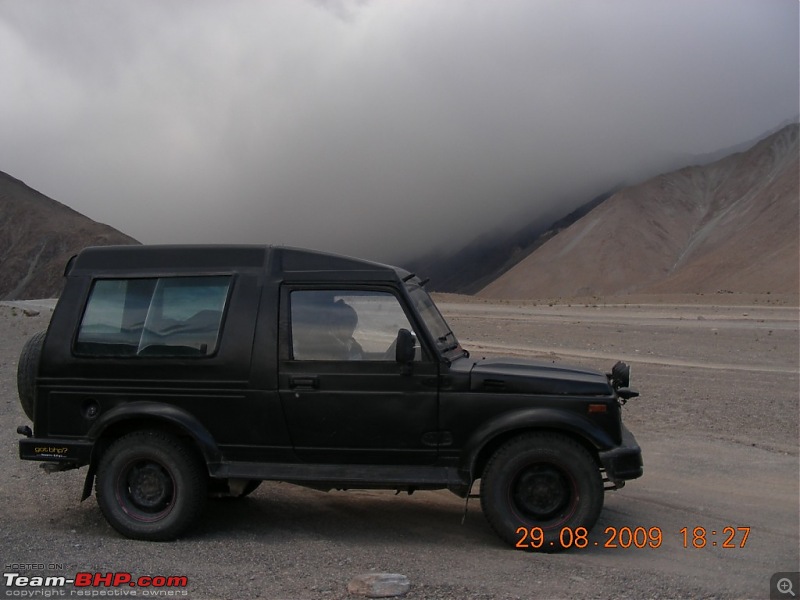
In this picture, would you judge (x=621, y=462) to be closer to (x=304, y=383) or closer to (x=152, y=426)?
(x=304, y=383)

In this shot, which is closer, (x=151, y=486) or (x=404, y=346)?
(x=404, y=346)

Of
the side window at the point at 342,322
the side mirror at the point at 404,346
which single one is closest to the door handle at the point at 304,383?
the side window at the point at 342,322

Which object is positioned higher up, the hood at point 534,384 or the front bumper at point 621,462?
the hood at point 534,384

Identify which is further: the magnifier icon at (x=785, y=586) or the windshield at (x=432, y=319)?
the windshield at (x=432, y=319)

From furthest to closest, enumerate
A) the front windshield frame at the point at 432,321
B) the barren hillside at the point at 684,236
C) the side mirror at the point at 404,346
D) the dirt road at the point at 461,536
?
the barren hillside at the point at 684,236 < the front windshield frame at the point at 432,321 < the side mirror at the point at 404,346 < the dirt road at the point at 461,536

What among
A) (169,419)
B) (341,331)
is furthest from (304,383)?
(169,419)

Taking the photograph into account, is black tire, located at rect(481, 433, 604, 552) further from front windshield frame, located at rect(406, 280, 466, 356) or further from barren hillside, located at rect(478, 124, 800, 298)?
barren hillside, located at rect(478, 124, 800, 298)

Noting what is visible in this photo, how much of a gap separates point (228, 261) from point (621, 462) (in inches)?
138

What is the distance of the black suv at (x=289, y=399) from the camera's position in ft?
22.0

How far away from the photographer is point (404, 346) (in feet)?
Answer: 21.7

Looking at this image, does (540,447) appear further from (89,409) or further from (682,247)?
(682,247)

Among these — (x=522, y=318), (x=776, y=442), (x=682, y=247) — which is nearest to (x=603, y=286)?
(x=682, y=247)

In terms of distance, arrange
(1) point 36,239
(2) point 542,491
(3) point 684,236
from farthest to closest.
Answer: (1) point 36,239 < (3) point 684,236 < (2) point 542,491

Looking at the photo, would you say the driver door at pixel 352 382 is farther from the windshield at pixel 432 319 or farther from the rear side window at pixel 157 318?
the rear side window at pixel 157 318
